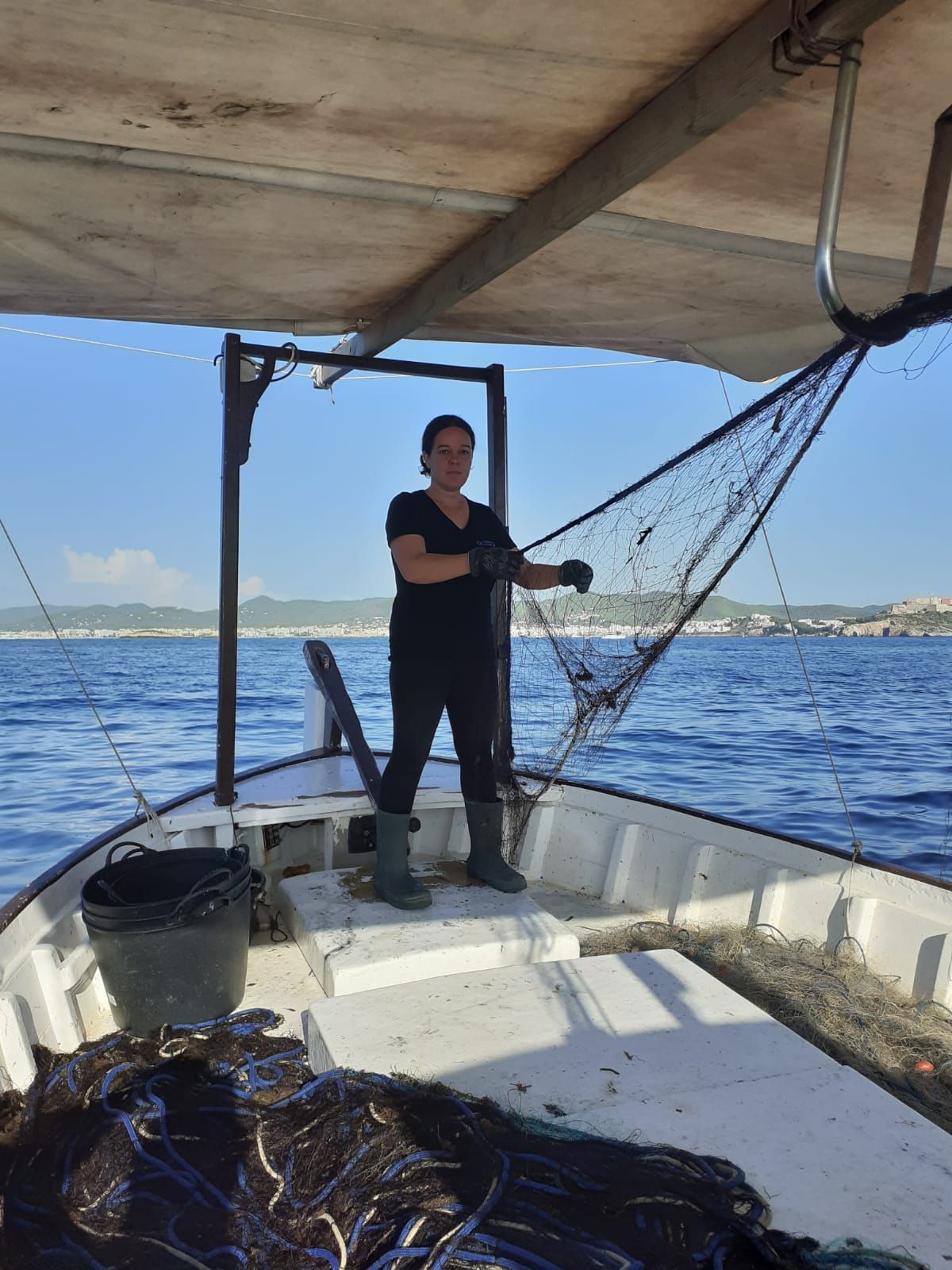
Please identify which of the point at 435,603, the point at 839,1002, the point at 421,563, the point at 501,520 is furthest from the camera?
the point at 501,520

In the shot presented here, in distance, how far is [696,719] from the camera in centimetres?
2016

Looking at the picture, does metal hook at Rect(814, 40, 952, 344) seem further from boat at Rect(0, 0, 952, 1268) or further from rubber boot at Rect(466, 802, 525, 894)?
rubber boot at Rect(466, 802, 525, 894)

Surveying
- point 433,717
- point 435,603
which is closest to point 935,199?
point 435,603

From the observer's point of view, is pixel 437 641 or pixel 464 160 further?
pixel 437 641

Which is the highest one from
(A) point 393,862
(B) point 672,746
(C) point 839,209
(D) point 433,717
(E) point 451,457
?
(C) point 839,209

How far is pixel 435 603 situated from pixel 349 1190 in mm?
2033

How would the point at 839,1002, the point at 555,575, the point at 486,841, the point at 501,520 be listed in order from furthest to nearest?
the point at 501,520
the point at 486,841
the point at 555,575
the point at 839,1002

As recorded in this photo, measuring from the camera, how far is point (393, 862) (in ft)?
11.3

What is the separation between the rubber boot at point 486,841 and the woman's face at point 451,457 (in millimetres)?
1343

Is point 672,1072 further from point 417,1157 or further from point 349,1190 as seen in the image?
point 349,1190

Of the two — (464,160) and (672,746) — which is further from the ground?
(464,160)

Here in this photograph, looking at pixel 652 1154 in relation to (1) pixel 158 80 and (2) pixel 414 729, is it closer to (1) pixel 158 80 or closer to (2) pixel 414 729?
(2) pixel 414 729

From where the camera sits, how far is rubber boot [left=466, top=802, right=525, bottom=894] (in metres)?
3.68

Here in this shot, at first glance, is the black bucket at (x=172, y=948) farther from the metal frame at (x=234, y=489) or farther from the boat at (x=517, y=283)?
the metal frame at (x=234, y=489)
